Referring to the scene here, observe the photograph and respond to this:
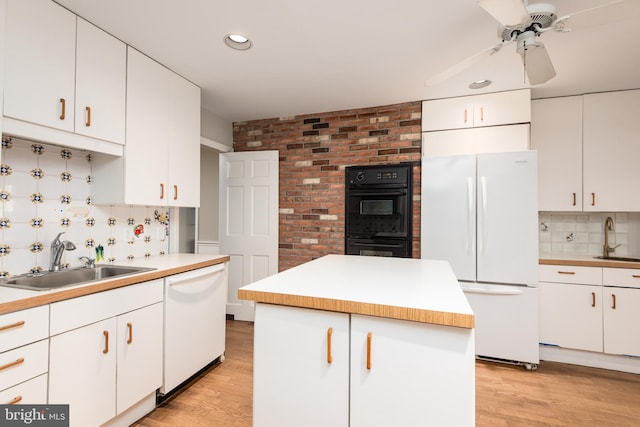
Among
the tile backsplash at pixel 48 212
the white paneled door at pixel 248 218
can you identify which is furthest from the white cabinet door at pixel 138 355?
the white paneled door at pixel 248 218

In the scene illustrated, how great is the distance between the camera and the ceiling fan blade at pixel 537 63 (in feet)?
5.17

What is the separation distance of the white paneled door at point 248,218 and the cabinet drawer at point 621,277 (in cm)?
315

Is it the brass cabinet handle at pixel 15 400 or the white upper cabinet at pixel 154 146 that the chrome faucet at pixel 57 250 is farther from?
the brass cabinet handle at pixel 15 400

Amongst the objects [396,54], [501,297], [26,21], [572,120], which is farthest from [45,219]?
[572,120]

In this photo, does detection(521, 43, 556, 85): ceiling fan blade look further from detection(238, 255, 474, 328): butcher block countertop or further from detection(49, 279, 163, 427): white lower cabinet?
detection(49, 279, 163, 427): white lower cabinet

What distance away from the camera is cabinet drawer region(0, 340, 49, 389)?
1.28 metres

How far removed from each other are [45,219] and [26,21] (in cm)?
108

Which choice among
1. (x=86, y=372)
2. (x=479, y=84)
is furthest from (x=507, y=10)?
(x=86, y=372)

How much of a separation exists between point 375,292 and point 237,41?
6.12 ft

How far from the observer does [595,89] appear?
2873 millimetres

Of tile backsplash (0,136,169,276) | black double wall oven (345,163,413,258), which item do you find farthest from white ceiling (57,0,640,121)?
tile backsplash (0,136,169,276)

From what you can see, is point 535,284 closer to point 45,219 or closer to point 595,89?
point 595,89

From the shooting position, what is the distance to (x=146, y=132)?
7.53 feet

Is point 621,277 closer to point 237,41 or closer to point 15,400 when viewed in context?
point 237,41
